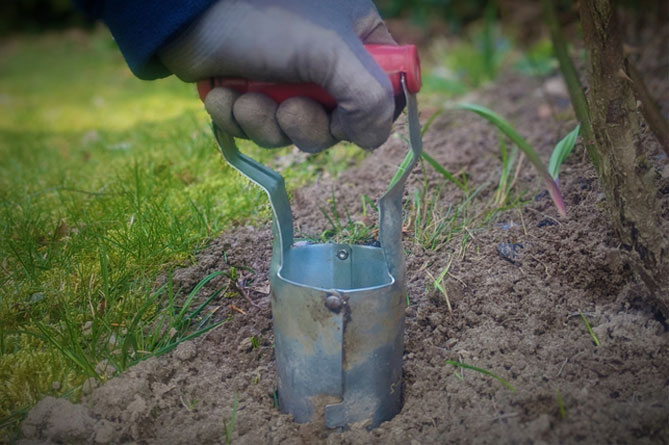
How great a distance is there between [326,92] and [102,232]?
3.35 ft

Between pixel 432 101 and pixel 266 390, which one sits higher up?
pixel 432 101

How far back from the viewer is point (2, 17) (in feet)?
28.3

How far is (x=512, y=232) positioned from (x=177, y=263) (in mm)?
976

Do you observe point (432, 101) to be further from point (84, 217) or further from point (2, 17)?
point (2, 17)

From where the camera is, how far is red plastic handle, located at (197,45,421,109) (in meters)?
1.30

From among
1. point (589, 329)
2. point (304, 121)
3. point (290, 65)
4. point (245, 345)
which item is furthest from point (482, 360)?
point (290, 65)

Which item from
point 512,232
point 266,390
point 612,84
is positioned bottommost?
point 266,390

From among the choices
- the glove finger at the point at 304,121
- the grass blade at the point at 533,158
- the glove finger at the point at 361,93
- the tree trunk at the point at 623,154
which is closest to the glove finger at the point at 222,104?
the glove finger at the point at 304,121

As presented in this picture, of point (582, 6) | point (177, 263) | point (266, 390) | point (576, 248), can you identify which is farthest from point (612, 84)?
point (177, 263)

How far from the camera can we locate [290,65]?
128 centimetres

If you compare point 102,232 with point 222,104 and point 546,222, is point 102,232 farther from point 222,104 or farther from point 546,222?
point 546,222

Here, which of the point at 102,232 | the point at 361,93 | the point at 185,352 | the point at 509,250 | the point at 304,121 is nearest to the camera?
the point at 361,93

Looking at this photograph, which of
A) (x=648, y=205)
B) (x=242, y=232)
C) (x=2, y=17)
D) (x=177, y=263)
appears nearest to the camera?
(x=648, y=205)

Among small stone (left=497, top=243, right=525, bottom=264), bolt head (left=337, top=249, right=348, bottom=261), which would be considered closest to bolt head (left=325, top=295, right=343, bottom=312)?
bolt head (left=337, top=249, right=348, bottom=261)
